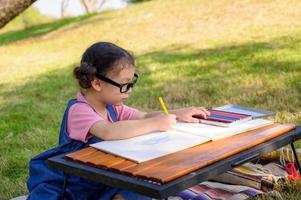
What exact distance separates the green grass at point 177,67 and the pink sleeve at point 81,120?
112 centimetres

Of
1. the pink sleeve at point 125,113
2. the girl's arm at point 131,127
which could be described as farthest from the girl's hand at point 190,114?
the pink sleeve at point 125,113

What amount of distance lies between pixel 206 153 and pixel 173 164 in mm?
184

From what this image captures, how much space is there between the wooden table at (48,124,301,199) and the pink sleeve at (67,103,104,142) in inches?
9.2

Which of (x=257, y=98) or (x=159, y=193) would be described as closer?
(x=159, y=193)

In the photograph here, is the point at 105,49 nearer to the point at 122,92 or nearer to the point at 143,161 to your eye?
the point at 122,92

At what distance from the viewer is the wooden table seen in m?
1.91

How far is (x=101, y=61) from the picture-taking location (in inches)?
103

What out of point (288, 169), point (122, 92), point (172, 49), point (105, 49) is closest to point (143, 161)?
point (122, 92)

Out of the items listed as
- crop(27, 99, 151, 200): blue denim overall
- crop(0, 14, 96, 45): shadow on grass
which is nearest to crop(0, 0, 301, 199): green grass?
crop(27, 99, 151, 200): blue denim overall

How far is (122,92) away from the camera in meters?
2.61

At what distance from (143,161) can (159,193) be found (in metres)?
0.28

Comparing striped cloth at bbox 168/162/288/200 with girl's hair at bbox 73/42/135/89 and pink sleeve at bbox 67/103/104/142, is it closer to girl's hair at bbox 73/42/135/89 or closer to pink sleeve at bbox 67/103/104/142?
pink sleeve at bbox 67/103/104/142

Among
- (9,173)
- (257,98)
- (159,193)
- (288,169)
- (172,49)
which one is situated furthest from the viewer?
(172,49)

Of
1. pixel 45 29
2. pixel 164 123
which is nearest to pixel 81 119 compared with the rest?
pixel 164 123
